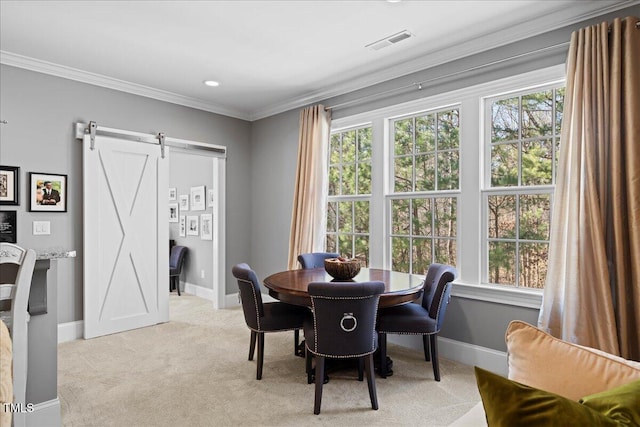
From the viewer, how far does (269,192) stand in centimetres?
Answer: 523

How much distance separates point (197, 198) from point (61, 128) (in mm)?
2534

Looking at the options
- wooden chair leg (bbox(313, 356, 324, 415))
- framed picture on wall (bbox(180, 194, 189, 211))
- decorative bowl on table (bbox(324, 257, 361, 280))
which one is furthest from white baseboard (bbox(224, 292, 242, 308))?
wooden chair leg (bbox(313, 356, 324, 415))

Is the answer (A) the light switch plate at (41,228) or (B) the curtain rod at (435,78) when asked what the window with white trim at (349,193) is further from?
(A) the light switch plate at (41,228)

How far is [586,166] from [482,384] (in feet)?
7.36

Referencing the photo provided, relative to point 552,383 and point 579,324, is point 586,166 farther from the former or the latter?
point 552,383

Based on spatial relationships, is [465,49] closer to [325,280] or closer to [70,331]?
[325,280]

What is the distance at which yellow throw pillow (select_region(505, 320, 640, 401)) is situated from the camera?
1027mm

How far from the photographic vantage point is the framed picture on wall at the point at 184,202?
642cm

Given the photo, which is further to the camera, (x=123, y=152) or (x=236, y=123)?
(x=236, y=123)

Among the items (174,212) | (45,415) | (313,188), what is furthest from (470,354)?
(174,212)

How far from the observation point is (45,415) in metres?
2.09

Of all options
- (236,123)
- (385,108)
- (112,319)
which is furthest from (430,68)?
(112,319)

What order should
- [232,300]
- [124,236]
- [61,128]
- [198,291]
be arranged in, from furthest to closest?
[198,291], [232,300], [124,236], [61,128]

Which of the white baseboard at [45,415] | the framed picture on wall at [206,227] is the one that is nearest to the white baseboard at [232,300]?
the framed picture on wall at [206,227]
